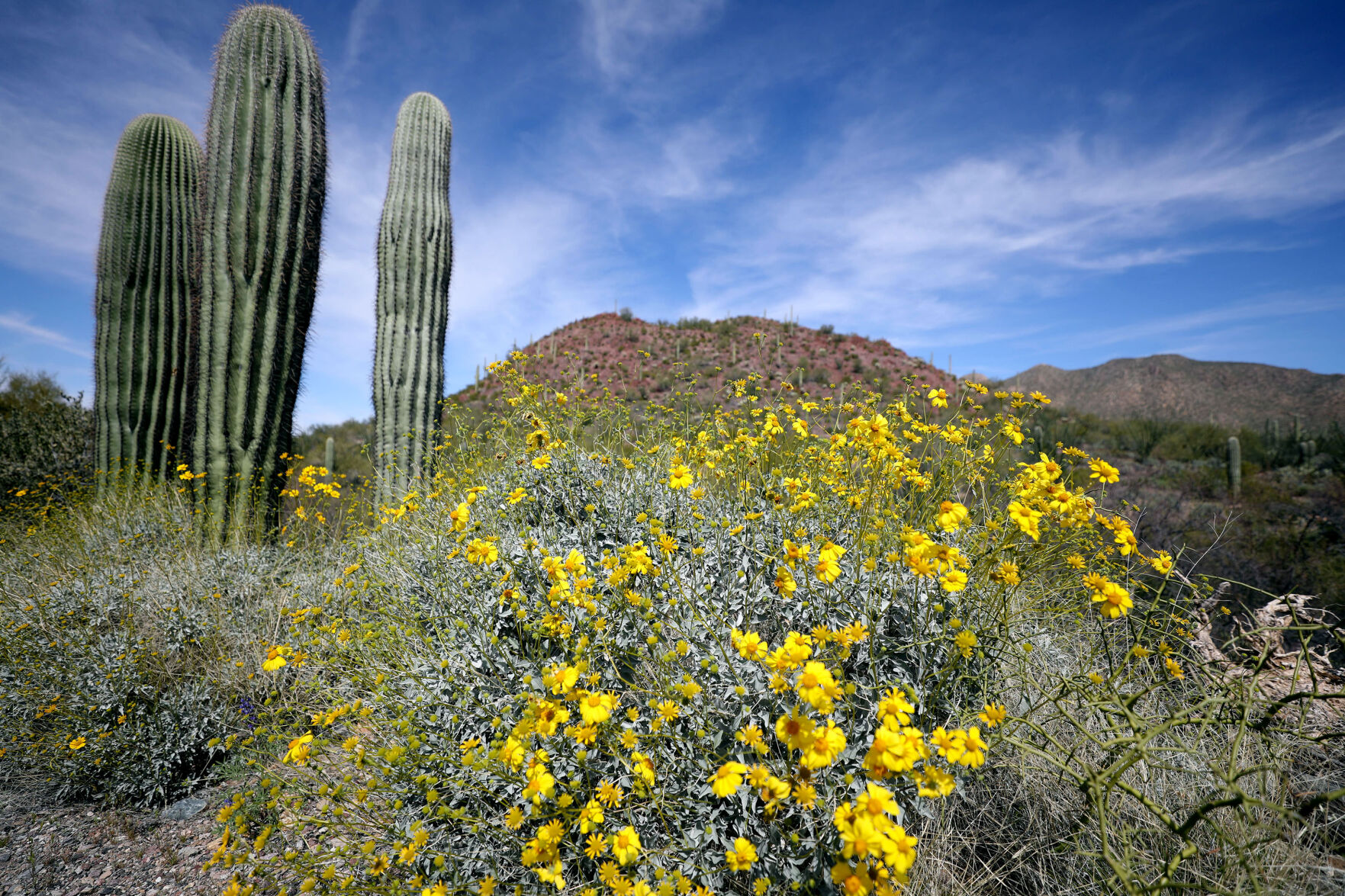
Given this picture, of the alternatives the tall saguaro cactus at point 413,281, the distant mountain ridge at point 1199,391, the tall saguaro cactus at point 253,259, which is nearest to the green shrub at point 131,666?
the tall saguaro cactus at point 253,259

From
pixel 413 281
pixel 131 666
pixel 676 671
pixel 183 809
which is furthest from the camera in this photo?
pixel 413 281

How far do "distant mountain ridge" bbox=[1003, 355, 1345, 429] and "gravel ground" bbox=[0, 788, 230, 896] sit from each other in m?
23.6

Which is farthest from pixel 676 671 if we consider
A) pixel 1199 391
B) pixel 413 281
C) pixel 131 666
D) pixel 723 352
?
pixel 1199 391

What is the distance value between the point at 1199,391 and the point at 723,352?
90.5ft

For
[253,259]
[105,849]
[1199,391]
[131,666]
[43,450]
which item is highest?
[1199,391]

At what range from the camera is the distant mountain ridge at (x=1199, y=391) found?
79.0 feet

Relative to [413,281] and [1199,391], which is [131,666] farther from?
[1199,391]

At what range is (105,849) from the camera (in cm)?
230

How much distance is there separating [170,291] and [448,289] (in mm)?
3134

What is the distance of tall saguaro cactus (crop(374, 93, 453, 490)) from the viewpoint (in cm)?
575

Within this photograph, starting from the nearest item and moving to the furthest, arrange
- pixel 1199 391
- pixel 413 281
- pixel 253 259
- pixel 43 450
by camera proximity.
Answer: pixel 253 259 < pixel 413 281 < pixel 43 450 < pixel 1199 391

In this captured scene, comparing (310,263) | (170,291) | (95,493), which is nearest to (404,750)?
(310,263)

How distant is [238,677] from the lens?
2916 millimetres

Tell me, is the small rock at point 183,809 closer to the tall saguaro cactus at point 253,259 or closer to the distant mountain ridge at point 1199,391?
the tall saguaro cactus at point 253,259
